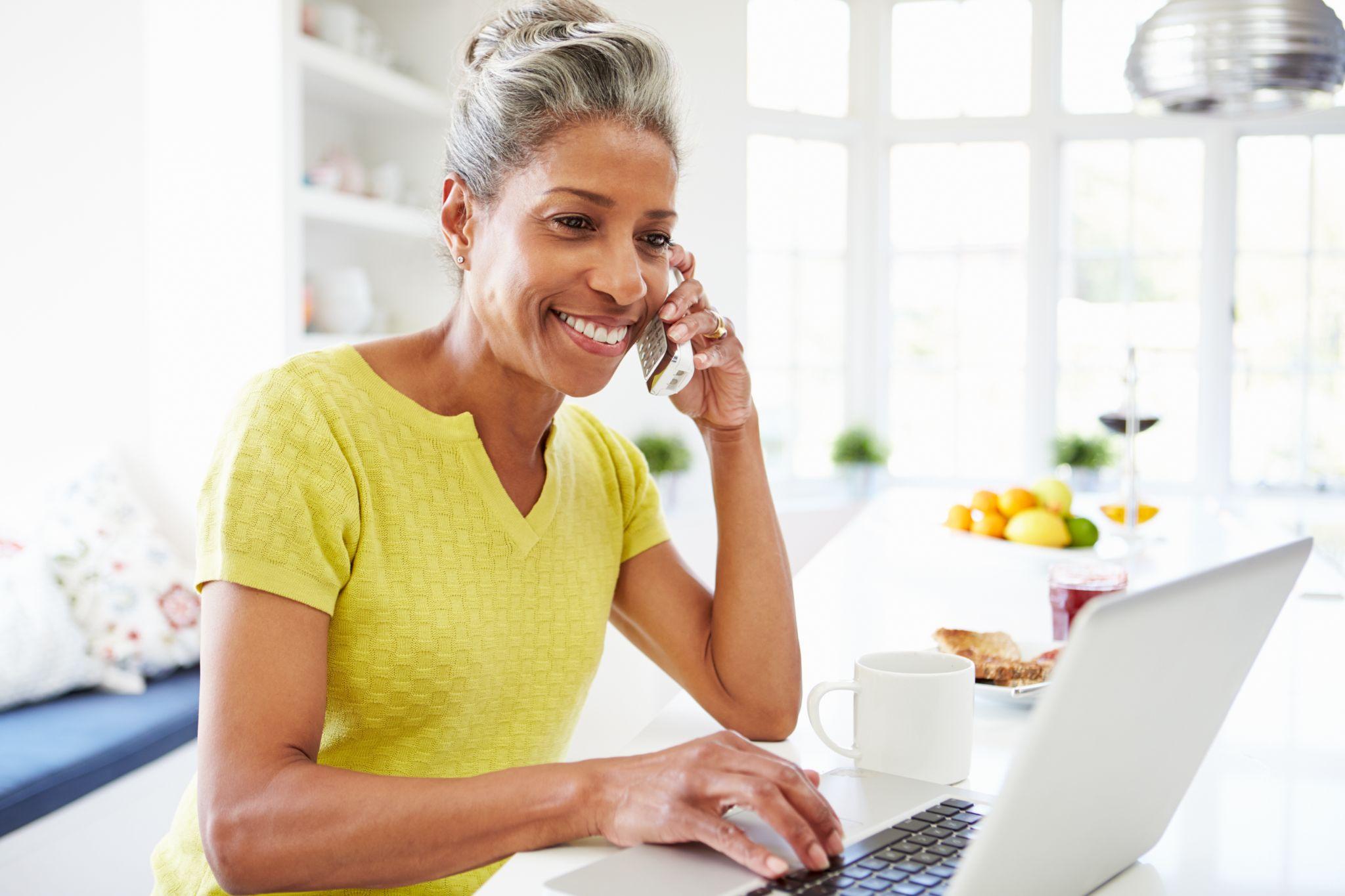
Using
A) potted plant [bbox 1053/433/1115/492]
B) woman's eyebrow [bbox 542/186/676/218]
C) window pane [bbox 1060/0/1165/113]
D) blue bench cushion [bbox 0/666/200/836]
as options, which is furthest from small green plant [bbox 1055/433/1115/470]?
woman's eyebrow [bbox 542/186/676/218]

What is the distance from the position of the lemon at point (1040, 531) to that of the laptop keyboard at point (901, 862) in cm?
140

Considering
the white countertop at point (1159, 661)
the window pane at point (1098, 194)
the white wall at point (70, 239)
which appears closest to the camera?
the white countertop at point (1159, 661)

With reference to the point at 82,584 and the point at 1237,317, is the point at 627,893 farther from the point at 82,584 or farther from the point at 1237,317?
the point at 1237,317

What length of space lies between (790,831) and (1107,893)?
0.23m

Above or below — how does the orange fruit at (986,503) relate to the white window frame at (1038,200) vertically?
below

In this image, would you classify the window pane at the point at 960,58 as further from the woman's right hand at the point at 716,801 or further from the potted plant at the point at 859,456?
the woman's right hand at the point at 716,801

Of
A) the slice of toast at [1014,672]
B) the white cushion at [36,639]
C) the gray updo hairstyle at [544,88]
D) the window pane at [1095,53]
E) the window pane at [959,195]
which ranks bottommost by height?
the white cushion at [36,639]

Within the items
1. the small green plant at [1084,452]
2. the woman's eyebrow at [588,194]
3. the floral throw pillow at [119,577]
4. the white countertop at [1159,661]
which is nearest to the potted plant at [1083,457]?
the small green plant at [1084,452]

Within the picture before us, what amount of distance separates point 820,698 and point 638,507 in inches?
21.1

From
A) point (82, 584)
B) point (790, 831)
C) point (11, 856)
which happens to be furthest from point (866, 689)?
point (82, 584)

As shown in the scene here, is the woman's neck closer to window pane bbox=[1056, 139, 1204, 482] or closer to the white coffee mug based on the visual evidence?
the white coffee mug

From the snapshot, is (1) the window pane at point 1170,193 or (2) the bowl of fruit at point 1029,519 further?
(1) the window pane at point 1170,193

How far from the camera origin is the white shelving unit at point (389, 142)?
3.64 meters

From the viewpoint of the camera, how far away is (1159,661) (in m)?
0.66
